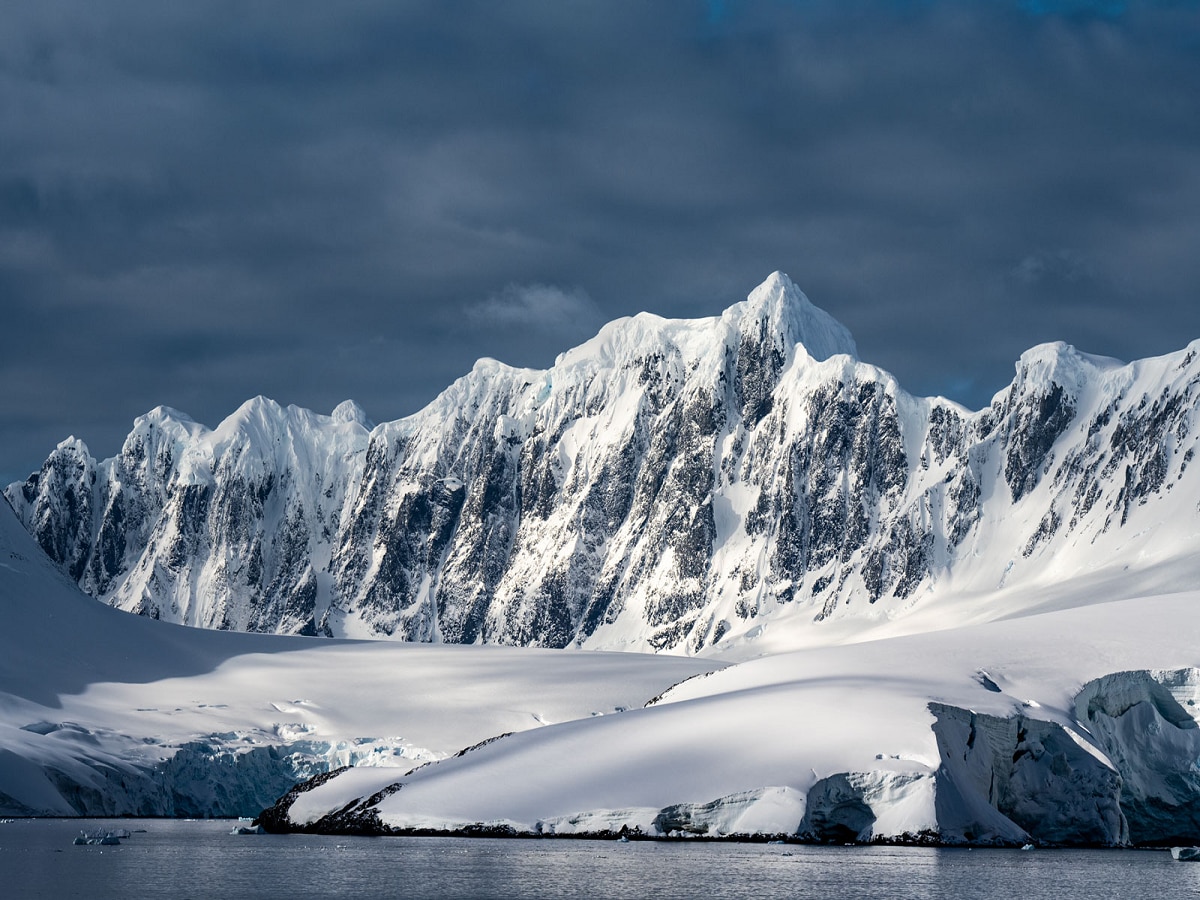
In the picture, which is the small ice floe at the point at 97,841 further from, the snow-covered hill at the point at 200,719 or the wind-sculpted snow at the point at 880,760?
the snow-covered hill at the point at 200,719

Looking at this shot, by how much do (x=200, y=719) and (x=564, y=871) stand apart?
113m

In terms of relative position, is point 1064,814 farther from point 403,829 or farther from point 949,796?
point 403,829

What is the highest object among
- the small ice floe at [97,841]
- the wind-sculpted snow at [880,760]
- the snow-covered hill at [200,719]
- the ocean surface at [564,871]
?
the snow-covered hill at [200,719]

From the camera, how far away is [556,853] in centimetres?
8244

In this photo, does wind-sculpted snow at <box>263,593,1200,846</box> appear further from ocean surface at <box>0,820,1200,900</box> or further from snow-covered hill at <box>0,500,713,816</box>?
snow-covered hill at <box>0,500,713,816</box>

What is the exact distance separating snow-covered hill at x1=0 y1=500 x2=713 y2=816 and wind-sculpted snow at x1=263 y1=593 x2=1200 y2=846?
47.8m

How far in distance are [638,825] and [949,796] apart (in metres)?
16.3

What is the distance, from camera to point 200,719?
575ft

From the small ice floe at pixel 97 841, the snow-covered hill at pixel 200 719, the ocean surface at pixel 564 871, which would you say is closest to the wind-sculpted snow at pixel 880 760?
the ocean surface at pixel 564 871

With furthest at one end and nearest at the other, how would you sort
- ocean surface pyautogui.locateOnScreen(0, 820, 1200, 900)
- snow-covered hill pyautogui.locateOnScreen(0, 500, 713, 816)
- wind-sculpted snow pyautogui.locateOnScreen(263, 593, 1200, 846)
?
snow-covered hill pyautogui.locateOnScreen(0, 500, 713, 816) → wind-sculpted snow pyautogui.locateOnScreen(263, 593, 1200, 846) → ocean surface pyautogui.locateOnScreen(0, 820, 1200, 900)

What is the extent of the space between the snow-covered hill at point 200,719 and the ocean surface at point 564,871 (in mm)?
55578

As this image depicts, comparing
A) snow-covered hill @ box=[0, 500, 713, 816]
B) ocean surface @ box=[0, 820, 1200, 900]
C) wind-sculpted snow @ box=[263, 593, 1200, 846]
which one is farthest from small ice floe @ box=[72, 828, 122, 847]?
snow-covered hill @ box=[0, 500, 713, 816]

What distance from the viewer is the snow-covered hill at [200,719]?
149 m

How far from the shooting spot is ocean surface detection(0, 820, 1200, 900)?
6288 cm
